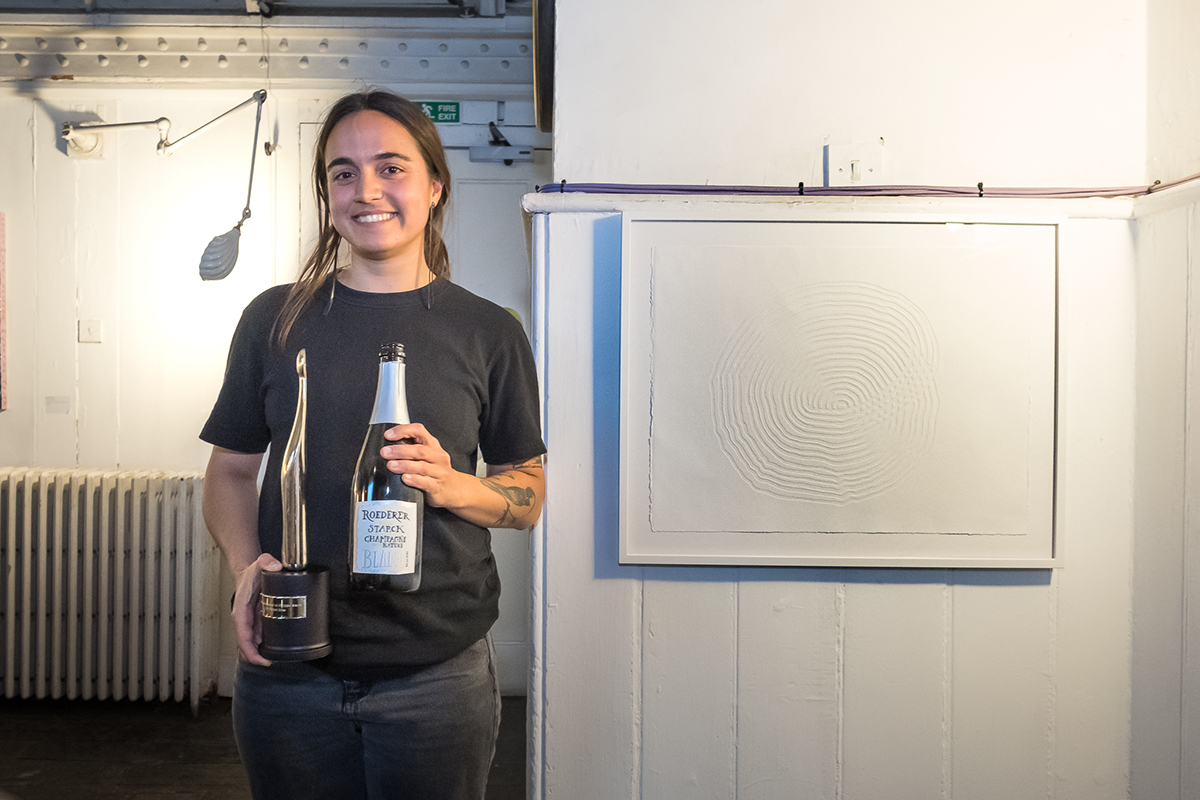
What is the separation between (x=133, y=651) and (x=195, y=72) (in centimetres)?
213

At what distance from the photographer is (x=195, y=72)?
2.62m

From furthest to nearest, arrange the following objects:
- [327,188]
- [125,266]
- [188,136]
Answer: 1. [125,266]
2. [188,136]
3. [327,188]

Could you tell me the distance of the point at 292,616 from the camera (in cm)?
83

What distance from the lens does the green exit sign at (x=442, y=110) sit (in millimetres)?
2721

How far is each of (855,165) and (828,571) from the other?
0.78 metres

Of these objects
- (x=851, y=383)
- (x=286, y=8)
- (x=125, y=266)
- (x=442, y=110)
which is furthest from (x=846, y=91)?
(x=125, y=266)

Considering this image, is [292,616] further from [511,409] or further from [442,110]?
[442,110]

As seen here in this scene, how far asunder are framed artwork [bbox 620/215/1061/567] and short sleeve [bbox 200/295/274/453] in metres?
0.61

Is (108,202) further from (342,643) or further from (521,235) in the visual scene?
(342,643)

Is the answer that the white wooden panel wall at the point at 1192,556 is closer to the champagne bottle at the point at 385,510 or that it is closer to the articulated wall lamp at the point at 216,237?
the champagne bottle at the point at 385,510

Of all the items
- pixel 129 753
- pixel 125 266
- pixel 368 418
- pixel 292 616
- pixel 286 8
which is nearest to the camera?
pixel 292 616

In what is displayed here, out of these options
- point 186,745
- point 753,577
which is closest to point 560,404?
point 753,577

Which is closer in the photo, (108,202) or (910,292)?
(910,292)

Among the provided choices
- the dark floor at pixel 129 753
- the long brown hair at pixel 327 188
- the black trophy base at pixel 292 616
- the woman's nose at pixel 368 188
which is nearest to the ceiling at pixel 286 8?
the long brown hair at pixel 327 188
